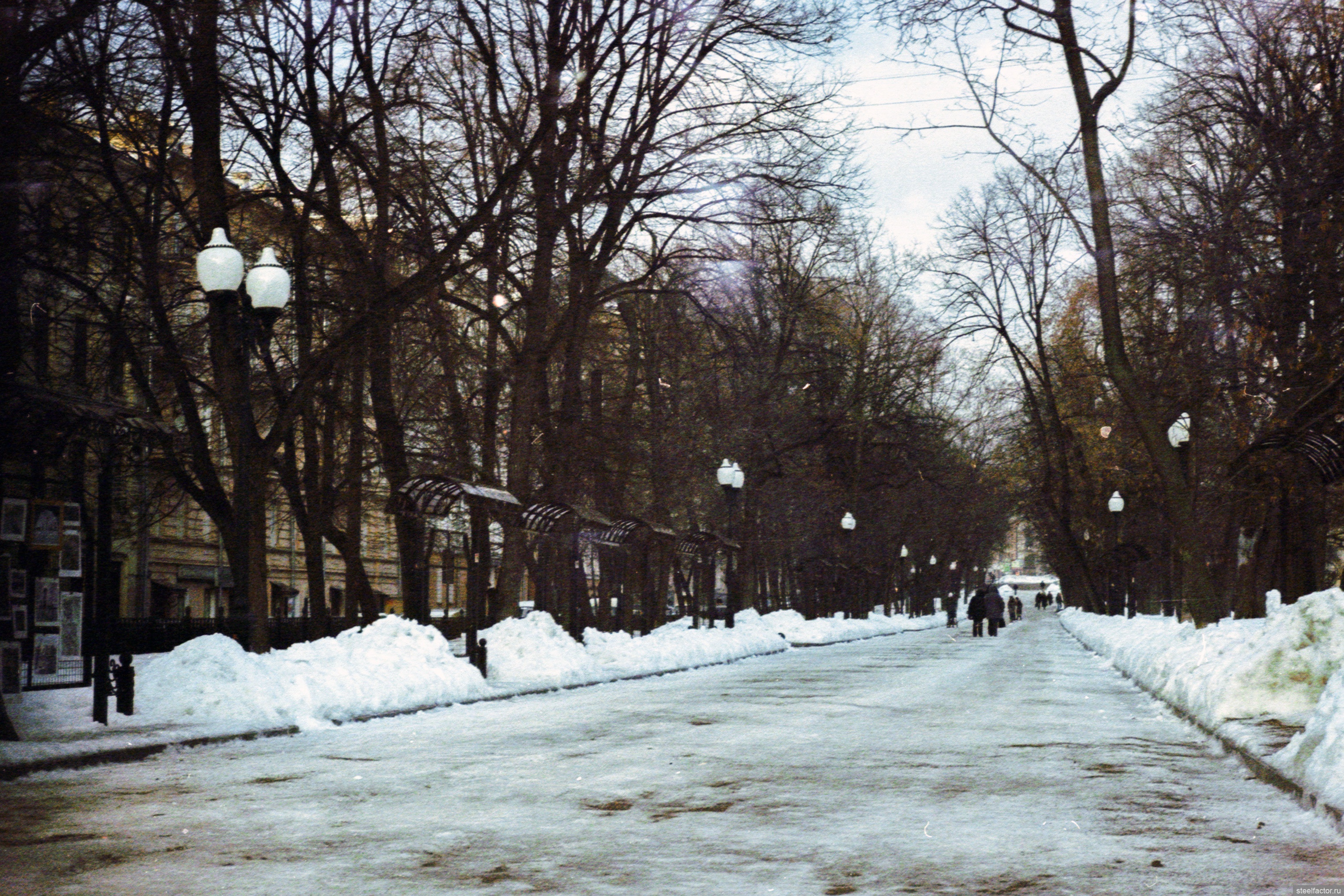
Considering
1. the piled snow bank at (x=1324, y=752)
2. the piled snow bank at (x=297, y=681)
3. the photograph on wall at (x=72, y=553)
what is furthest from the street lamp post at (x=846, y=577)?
the piled snow bank at (x=1324, y=752)

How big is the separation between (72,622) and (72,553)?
41.0 inches

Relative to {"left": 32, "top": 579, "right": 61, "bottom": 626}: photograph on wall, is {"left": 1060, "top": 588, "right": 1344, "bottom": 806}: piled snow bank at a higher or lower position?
lower

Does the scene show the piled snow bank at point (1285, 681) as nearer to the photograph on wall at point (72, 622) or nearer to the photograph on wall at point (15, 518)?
the photograph on wall at point (15, 518)

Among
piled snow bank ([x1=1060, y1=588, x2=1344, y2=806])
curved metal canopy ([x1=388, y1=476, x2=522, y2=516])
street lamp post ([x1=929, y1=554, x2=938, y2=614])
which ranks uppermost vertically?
street lamp post ([x1=929, y1=554, x2=938, y2=614])

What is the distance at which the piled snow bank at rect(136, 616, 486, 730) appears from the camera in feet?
47.1

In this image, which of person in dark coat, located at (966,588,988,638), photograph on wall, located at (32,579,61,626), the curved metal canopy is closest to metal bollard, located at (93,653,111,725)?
photograph on wall, located at (32,579,61,626)

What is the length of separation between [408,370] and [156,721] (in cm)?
1696

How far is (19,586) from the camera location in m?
17.7

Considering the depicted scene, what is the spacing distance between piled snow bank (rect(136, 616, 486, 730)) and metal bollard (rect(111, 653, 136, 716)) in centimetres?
18

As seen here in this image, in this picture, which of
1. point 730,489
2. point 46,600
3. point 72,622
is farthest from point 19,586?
point 730,489

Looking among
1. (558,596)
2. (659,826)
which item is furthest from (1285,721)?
(558,596)

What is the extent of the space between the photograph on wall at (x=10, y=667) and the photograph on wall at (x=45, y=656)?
295cm

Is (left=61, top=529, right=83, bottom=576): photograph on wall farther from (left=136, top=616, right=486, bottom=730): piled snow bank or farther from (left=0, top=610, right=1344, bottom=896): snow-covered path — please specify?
(left=0, top=610, right=1344, bottom=896): snow-covered path

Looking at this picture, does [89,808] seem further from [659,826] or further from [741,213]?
[741,213]
